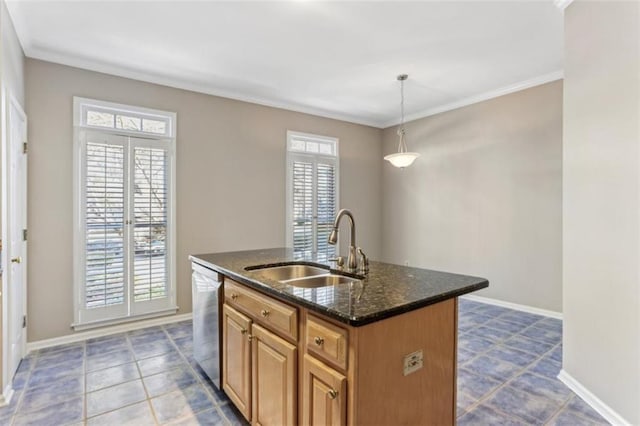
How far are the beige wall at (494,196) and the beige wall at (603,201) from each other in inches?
62.8

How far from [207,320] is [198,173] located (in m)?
2.21

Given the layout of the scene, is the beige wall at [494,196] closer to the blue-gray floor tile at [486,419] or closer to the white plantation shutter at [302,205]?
the white plantation shutter at [302,205]

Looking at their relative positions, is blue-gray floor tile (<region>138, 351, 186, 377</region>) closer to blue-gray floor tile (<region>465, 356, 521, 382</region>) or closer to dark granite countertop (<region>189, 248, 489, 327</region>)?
dark granite countertop (<region>189, 248, 489, 327</region>)

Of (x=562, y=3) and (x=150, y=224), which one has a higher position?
(x=562, y=3)

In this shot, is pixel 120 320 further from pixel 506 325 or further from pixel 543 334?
pixel 543 334

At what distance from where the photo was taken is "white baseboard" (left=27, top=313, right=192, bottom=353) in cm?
317

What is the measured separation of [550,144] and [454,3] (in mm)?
2300

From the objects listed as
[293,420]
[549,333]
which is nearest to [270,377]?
[293,420]

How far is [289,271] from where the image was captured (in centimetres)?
246

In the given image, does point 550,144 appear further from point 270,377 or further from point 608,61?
point 270,377

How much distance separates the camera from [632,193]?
6.44 ft

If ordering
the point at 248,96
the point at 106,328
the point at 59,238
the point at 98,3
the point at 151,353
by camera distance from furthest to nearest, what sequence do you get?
the point at 248,96 < the point at 106,328 < the point at 59,238 < the point at 151,353 < the point at 98,3

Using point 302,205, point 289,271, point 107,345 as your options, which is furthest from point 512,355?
point 107,345

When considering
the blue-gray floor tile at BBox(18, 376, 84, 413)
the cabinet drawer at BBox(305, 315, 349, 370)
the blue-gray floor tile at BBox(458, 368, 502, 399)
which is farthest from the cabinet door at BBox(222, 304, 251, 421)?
the blue-gray floor tile at BBox(458, 368, 502, 399)
